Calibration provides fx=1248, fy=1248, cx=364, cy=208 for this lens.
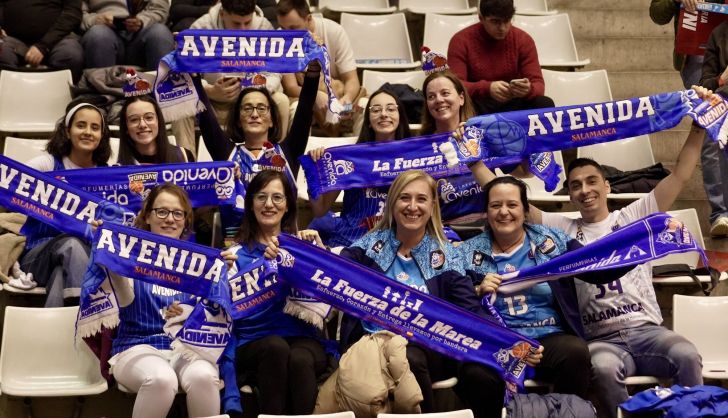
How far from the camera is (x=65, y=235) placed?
6125 millimetres

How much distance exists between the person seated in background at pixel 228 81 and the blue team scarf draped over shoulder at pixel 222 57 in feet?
1.28

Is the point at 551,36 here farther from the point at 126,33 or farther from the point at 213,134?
the point at 213,134

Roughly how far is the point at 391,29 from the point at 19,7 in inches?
102

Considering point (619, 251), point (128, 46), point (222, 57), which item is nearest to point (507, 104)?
point (222, 57)

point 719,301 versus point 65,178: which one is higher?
point 65,178

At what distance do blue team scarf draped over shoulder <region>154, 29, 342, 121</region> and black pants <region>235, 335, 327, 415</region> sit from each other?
1.65m

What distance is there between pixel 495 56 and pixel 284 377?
311 cm

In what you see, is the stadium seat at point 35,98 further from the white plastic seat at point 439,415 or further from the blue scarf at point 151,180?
the white plastic seat at point 439,415

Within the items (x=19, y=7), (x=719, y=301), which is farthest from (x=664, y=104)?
(x=19, y=7)

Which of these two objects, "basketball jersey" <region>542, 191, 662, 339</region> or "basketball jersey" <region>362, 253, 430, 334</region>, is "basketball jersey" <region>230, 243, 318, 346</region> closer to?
"basketball jersey" <region>362, 253, 430, 334</region>

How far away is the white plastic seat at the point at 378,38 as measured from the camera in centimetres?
890

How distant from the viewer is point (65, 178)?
6.32 m

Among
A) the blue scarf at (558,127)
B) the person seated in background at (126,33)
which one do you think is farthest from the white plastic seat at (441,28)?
the blue scarf at (558,127)

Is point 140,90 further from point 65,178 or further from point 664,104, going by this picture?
point 664,104
